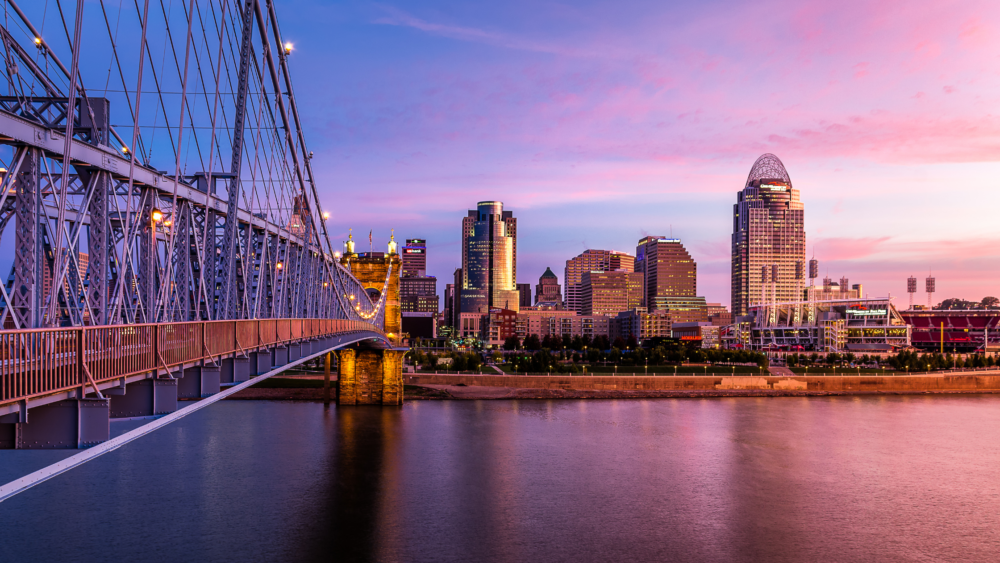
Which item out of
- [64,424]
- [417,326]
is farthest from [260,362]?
Result: [417,326]

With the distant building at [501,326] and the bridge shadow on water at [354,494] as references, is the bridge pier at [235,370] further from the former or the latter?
the distant building at [501,326]

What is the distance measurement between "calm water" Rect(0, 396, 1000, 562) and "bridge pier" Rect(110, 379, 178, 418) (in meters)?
12.7

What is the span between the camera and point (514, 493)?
111 ft

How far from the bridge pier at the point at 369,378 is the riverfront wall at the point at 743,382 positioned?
26.5ft

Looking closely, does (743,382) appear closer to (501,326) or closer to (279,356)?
(279,356)

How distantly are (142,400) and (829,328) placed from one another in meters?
155

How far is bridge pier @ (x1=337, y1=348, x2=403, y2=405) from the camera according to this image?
63.2 metres

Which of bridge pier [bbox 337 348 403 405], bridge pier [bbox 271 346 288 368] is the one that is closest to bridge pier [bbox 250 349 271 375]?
bridge pier [bbox 271 346 288 368]

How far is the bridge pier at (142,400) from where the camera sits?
14.2 m

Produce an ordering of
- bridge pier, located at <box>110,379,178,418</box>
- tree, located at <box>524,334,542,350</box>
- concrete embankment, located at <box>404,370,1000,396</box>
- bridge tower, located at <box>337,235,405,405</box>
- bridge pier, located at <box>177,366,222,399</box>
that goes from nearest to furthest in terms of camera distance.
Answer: bridge pier, located at <box>110,379,178,418</box> → bridge pier, located at <box>177,366,222,399</box> → bridge tower, located at <box>337,235,405,405</box> → concrete embankment, located at <box>404,370,1000,396</box> → tree, located at <box>524,334,542,350</box>

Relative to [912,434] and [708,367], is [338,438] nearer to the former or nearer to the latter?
[912,434]

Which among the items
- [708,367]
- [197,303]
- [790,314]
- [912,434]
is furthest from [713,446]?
[790,314]

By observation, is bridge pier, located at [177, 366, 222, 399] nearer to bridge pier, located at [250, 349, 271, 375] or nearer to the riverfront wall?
bridge pier, located at [250, 349, 271, 375]

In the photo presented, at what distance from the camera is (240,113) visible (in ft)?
75.6
